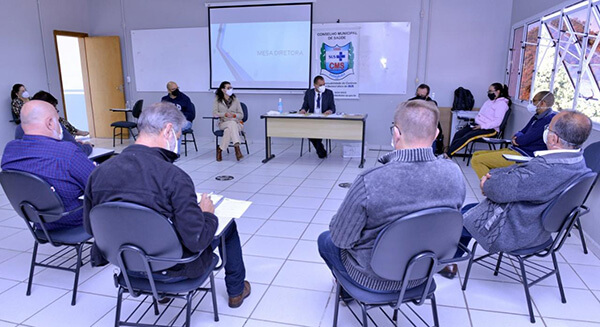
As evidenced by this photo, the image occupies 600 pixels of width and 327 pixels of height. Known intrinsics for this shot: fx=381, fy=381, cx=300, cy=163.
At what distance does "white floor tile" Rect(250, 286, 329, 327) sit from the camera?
81.7 inches

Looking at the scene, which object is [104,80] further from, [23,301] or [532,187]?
[532,187]

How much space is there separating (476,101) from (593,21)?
116 inches

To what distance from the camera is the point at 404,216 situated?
1.40 meters

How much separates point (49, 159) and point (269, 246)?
1.57m

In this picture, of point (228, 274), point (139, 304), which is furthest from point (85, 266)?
point (228, 274)

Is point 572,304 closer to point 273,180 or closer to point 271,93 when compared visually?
point 273,180

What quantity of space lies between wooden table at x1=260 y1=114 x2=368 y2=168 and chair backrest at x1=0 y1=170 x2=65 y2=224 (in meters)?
3.78

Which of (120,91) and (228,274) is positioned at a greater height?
(120,91)

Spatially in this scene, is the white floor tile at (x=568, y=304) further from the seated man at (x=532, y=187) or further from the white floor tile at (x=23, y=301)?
the white floor tile at (x=23, y=301)

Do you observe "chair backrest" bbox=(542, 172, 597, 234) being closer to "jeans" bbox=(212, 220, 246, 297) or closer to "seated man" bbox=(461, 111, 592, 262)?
"seated man" bbox=(461, 111, 592, 262)

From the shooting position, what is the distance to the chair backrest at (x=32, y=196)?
1.99m

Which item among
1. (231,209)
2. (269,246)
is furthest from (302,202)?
(231,209)

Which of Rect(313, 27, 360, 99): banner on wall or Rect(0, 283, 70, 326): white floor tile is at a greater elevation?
Rect(313, 27, 360, 99): banner on wall

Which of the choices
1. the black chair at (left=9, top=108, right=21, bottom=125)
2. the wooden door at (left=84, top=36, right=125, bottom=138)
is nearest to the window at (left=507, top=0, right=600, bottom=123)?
the wooden door at (left=84, top=36, right=125, bottom=138)
